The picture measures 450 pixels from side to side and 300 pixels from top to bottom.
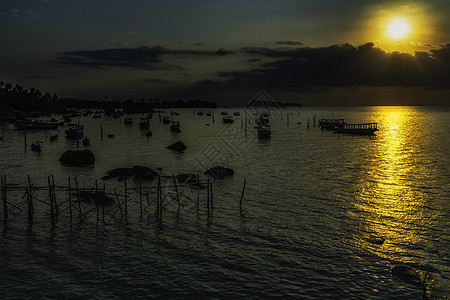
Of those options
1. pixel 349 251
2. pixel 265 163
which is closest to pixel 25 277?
pixel 349 251

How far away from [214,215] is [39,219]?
13.9 m

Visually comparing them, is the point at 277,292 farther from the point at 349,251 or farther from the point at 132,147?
the point at 132,147

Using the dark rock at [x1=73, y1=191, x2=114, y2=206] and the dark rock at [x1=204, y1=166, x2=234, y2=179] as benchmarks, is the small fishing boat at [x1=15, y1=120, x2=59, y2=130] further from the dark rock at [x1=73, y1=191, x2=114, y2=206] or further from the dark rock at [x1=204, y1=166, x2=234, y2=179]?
the dark rock at [x1=73, y1=191, x2=114, y2=206]

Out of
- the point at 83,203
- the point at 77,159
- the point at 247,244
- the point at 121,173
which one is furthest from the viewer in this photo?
the point at 77,159

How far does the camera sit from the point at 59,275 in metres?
20.1

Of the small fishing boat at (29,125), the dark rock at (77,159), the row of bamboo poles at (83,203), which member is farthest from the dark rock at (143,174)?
the small fishing boat at (29,125)

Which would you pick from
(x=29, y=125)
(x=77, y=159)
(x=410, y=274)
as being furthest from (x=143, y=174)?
(x=29, y=125)

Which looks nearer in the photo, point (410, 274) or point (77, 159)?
point (410, 274)

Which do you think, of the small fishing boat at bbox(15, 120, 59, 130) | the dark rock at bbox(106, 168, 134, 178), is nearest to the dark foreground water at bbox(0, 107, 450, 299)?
the dark rock at bbox(106, 168, 134, 178)

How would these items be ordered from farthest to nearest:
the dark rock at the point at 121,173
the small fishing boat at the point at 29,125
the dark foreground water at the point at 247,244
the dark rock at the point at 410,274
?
the small fishing boat at the point at 29,125, the dark rock at the point at 121,173, the dark rock at the point at 410,274, the dark foreground water at the point at 247,244

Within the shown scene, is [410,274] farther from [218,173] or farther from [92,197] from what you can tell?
[218,173]

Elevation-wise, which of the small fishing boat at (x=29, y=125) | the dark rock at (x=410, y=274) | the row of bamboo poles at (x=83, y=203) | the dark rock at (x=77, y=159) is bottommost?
the dark rock at (x=410, y=274)

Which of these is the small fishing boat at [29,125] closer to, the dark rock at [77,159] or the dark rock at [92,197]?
the dark rock at [77,159]

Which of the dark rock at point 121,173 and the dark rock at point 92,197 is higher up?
the dark rock at point 121,173
